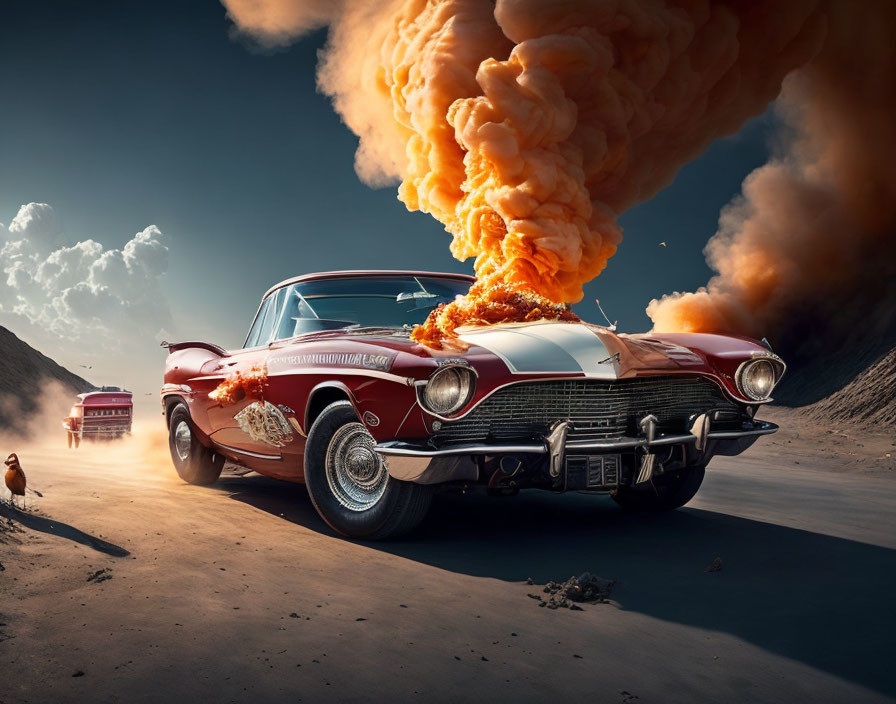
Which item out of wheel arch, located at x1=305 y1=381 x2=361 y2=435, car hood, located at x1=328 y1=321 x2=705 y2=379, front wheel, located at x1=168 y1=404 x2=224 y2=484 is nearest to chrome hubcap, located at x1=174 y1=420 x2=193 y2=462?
front wheel, located at x1=168 y1=404 x2=224 y2=484

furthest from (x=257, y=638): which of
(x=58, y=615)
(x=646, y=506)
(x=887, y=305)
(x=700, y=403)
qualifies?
(x=887, y=305)

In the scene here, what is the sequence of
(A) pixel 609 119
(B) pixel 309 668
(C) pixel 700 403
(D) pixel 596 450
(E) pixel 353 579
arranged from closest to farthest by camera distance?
(B) pixel 309 668 → (E) pixel 353 579 → (D) pixel 596 450 → (C) pixel 700 403 → (A) pixel 609 119

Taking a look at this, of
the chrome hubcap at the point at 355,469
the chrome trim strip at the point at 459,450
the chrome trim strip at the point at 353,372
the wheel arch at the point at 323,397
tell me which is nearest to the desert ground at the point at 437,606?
the chrome hubcap at the point at 355,469

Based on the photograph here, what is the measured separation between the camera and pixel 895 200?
66.8ft

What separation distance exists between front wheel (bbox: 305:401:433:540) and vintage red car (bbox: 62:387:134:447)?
336 inches

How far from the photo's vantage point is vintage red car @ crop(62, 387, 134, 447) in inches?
440

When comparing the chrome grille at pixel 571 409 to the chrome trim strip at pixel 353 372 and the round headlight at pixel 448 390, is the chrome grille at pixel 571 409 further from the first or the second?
the chrome trim strip at pixel 353 372

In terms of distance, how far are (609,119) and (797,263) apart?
11.1 metres

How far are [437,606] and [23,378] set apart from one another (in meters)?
21.8

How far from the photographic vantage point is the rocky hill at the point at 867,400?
557 inches

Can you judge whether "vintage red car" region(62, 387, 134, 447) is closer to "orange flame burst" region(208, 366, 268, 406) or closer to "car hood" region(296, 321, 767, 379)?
"orange flame burst" region(208, 366, 268, 406)

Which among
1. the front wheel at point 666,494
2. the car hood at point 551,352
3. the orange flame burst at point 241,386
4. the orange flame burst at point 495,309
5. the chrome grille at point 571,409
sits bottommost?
the front wheel at point 666,494

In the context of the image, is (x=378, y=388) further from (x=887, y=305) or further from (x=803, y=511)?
(x=887, y=305)

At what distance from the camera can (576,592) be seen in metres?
2.95
